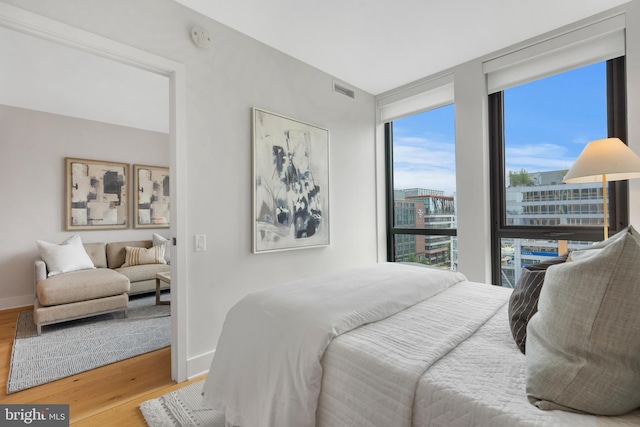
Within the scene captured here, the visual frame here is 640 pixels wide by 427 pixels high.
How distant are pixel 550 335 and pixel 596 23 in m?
2.70

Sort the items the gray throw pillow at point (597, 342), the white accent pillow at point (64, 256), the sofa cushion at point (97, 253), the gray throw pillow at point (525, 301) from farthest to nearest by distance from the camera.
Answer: the sofa cushion at point (97, 253) < the white accent pillow at point (64, 256) < the gray throw pillow at point (525, 301) < the gray throw pillow at point (597, 342)

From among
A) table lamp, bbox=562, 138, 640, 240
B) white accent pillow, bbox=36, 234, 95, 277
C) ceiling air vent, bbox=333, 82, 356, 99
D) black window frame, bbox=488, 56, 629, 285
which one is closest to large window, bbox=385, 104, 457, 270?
black window frame, bbox=488, 56, 629, 285

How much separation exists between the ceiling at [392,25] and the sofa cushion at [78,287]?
2799 millimetres

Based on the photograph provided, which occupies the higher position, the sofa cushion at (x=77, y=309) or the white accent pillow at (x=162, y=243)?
the white accent pillow at (x=162, y=243)

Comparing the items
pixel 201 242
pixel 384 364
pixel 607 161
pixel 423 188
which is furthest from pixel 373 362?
pixel 423 188

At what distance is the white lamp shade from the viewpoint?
5.87 ft

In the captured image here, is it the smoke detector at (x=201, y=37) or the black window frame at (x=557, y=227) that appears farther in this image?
the black window frame at (x=557, y=227)

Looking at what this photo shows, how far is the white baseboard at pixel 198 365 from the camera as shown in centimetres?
218

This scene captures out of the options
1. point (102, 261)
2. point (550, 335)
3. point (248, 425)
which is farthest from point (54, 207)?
point (550, 335)

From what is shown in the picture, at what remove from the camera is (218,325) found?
7.74 ft

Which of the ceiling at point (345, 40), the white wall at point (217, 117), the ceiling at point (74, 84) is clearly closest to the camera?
the white wall at point (217, 117)

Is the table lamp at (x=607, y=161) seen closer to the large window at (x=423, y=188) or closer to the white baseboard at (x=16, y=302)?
the large window at (x=423, y=188)

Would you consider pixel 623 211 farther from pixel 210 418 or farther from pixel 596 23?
pixel 210 418

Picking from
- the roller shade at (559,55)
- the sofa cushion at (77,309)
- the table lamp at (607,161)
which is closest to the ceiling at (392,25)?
the roller shade at (559,55)
